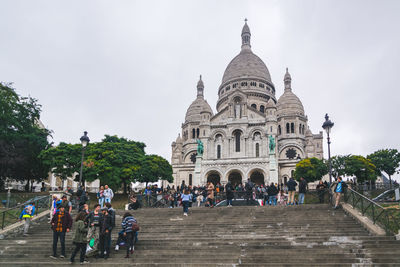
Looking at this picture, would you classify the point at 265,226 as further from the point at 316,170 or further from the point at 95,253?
the point at 316,170

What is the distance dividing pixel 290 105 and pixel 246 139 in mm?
13866

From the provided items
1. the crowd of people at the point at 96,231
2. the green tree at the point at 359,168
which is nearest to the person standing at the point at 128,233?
the crowd of people at the point at 96,231

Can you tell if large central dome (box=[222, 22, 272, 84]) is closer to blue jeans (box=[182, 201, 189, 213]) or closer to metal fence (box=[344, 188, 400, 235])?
blue jeans (box=[182, 201, 189, 213])

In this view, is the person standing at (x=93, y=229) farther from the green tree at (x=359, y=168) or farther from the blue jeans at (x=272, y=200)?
the green tree at (x=359, y=168)

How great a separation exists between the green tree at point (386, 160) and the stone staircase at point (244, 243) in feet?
116

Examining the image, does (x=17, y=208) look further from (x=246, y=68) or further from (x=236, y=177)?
(x=246, y=68)

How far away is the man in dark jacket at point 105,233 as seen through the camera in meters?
11.1

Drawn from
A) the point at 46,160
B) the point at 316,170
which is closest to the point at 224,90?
the point at 316,170

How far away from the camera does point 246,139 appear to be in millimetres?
48156

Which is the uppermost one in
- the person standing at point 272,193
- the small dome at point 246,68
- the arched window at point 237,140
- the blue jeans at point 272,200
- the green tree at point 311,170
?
the small dome at point 246,68

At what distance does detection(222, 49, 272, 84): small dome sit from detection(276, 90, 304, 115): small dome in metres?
7.79

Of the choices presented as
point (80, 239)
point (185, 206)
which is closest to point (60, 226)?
point (80, 239)

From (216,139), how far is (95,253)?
38.9 metres

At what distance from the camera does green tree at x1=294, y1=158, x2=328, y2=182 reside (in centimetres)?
4314
